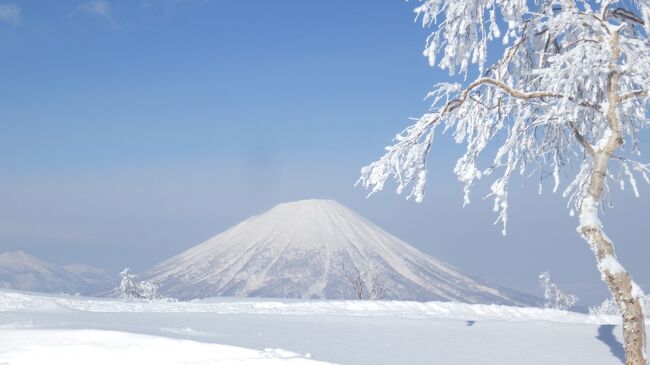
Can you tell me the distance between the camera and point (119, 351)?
28.7 ft

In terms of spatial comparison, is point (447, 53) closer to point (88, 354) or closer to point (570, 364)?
point (570, 364)

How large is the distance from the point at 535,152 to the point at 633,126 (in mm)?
1569

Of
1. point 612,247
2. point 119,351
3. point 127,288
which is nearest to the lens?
point 119,351

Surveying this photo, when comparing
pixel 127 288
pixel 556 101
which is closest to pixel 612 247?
pixel 556 101

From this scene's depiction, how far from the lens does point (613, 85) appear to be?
9336 mm

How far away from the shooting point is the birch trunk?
8523mm

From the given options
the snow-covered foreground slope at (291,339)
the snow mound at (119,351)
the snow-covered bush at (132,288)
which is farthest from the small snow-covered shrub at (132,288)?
the snow mound at (119,351)

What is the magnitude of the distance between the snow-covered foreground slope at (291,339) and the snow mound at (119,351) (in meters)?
0.01

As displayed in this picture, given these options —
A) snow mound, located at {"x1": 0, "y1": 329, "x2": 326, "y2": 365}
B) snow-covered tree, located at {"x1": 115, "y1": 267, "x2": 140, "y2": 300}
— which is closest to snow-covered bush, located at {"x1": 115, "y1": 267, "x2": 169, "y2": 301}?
snow-covered tree, located at {"x1": 115, "y1": 267, "x2": 140, "y2": 300}

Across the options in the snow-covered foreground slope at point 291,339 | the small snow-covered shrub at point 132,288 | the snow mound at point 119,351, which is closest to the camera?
the snow mound at point 119,351

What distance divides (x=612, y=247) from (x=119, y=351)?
6692 mm

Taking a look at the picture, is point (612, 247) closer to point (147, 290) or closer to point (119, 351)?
point (119, 351)

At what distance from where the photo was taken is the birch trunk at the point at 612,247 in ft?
28.0

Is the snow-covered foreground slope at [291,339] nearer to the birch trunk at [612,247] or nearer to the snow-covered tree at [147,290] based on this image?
the birch trunk at [612,247]
